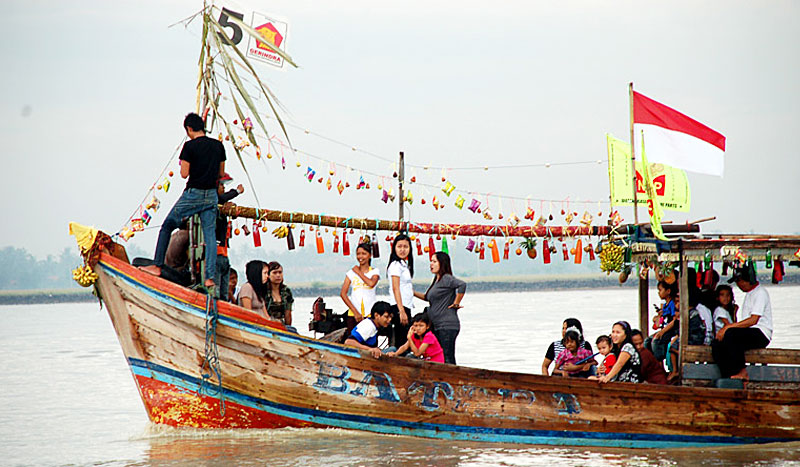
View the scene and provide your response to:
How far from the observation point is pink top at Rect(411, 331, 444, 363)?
8891 millimetres

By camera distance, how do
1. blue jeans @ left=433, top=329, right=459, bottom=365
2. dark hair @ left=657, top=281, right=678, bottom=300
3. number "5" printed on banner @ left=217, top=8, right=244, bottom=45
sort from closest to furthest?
blue jeans @ left=433, top=329, right=459, bottom=365, number "5" printed on banner @ left=217, top=8, right=244, bottom=45, dark hair @ left=657, top=281, right=678, bottom=300

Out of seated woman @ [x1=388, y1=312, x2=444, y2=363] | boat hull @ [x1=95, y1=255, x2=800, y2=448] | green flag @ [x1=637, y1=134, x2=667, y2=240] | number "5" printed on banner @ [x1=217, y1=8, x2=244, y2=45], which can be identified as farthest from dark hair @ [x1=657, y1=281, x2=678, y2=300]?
number "5" printed on banner @ [x1=217, y1=8, x2=244, y2=45]

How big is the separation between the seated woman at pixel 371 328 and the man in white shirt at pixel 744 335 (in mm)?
3212

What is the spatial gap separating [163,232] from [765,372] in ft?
19.7

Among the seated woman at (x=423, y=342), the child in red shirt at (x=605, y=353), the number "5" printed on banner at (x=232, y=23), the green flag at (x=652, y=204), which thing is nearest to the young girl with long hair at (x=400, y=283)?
the seated woman at (x=423, y=342)

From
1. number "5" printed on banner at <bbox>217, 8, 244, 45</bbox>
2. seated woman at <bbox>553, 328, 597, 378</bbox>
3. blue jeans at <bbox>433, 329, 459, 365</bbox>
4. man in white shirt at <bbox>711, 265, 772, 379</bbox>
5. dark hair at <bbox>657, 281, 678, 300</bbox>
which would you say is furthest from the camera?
dark hair at <bbox>657, 281, 678, 300</bbox>

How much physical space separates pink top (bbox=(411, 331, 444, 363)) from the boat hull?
12.7 inches

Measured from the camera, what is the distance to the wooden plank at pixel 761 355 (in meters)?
8.57

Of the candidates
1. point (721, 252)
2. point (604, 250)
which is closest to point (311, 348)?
point (604, 250)

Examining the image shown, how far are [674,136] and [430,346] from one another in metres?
3.28

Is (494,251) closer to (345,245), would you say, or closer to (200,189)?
(345,245)

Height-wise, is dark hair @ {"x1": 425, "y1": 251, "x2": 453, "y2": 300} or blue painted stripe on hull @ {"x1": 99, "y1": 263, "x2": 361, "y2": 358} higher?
dark hair @ {"x1": 425, "y1": 251, "x2": 453, "y2": 300}

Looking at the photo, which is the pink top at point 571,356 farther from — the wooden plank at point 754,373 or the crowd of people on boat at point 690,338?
the wooden plank at point 754,373

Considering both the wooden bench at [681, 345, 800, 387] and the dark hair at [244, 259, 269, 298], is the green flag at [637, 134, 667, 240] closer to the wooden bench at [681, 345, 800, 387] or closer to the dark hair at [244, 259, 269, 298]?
the wooden bench at [681, 345, 800, 387]
